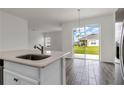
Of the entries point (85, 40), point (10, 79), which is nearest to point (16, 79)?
point (10, 79)

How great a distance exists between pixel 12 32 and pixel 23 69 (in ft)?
12.8

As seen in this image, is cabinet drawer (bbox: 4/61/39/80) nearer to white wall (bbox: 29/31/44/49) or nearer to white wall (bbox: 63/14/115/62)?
white wall (bbox: 63/14/115/62)

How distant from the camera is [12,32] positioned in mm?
4461

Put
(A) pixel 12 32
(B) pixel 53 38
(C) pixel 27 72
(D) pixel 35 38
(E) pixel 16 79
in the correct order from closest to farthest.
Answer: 1. (C) pixel 27 72
2. (E) pixel 16 79
3. (A) pixel 12 32
4. (D) pixel 35 38
5. (B) pixel 53 38

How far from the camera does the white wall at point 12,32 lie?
4049 millimetres

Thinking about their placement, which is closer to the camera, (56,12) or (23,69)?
(23,69)

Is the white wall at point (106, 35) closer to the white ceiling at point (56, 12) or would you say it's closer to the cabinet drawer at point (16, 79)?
the white ceiling at point (56, 12)

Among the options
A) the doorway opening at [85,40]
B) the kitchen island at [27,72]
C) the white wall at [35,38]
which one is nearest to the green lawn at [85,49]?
the doorway opening at [85,40]

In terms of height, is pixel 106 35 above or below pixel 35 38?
below

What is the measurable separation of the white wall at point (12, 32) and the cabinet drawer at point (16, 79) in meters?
3.12

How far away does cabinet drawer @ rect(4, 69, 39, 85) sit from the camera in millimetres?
1126

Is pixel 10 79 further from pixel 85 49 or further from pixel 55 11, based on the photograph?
pixel 85 49

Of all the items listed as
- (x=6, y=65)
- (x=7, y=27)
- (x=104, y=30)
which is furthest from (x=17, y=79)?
(x=104, y=30)
